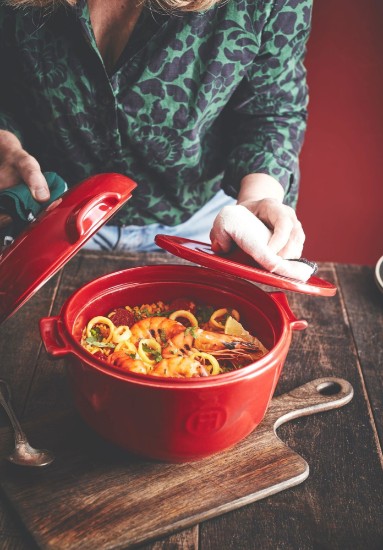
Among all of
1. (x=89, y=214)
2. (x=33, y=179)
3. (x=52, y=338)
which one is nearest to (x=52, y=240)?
(x=89, y=214)

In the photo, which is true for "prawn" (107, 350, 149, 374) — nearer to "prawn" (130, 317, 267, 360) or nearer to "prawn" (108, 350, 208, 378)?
"prawn" (108, 350, 208, 378)

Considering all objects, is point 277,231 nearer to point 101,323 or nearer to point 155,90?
point 101,323

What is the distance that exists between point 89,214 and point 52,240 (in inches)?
3.1

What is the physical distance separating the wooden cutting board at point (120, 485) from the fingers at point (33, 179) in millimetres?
503

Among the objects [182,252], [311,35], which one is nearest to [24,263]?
[182,252]

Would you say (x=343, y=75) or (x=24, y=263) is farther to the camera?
(x=343, y=75)

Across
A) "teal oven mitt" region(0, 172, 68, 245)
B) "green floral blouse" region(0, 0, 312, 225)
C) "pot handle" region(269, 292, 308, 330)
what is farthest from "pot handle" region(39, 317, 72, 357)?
"green floral blouse" region(0, 0, 312, 225)

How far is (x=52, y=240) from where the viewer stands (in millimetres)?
958

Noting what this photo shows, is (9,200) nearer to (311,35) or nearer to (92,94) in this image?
(92,94)

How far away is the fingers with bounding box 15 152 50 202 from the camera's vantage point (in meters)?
1.28

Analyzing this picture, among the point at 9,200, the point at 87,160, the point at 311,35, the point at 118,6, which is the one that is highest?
the point at 118,6

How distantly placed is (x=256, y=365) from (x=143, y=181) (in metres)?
1.06

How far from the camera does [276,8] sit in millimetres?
1625

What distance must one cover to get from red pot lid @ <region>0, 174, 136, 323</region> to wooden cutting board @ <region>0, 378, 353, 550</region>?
290 millimetres
